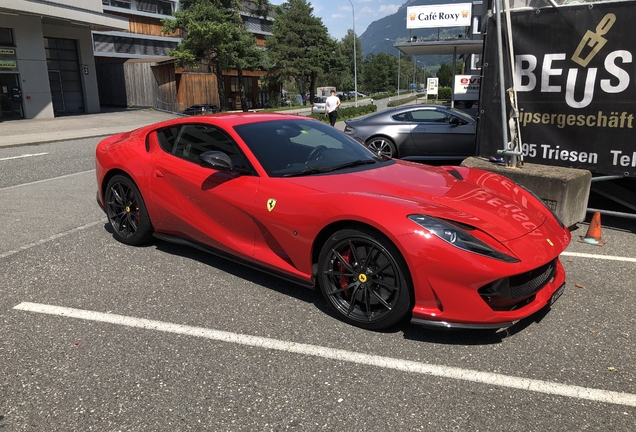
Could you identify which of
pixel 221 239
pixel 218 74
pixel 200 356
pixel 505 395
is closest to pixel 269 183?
pixel 221 239

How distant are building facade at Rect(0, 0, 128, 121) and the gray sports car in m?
23.6

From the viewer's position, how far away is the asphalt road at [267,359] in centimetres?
249

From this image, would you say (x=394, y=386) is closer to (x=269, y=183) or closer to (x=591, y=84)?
(x=269, y=183)

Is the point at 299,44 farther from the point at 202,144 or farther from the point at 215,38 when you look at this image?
the point at 202,144

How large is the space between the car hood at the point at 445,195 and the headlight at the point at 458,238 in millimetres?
92

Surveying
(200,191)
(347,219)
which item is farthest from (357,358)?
(200,191)

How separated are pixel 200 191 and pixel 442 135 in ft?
22.9

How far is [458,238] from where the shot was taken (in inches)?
118

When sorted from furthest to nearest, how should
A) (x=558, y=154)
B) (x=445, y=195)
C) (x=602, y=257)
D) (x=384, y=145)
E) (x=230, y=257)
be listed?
(x=384, y=145) → (x=558, y=154) → (x=602, y=257) → (x=230, y=257) → (x=445, y=195)

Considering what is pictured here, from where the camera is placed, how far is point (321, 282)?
350 cm

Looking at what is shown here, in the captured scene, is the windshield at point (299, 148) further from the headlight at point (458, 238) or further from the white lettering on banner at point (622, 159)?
the white lettering on banner at point (622, 159)

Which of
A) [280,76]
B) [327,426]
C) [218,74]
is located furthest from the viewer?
[280,76]

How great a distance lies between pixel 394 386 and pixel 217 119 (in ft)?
9.18

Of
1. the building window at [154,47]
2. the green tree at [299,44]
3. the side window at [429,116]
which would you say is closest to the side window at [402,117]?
the side window at [429,116]
